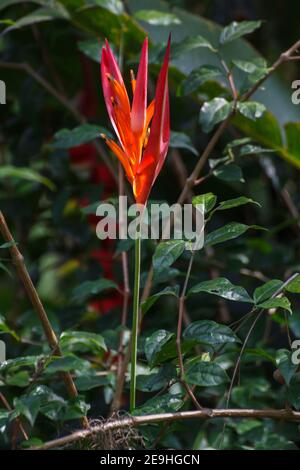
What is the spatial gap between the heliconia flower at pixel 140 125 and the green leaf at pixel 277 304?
16 cm

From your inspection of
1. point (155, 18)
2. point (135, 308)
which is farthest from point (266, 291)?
point (155, 18)

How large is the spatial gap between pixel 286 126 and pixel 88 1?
393mm

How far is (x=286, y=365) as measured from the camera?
894 millimetres

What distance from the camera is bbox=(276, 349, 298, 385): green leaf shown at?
88cm

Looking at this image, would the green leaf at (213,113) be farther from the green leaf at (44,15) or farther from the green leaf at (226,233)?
the green leaf at (44,15)

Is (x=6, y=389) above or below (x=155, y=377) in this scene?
below

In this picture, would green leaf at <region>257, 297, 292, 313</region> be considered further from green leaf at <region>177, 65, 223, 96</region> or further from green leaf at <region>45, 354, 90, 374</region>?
green leaf at <region>177, 65, 223, 96</region>

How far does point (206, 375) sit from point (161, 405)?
0.20 ft

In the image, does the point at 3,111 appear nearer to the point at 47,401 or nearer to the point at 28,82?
the point at 28,82

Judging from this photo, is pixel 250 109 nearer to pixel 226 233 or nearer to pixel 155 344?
pixel 226 233

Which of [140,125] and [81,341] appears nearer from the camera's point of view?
[140,125]

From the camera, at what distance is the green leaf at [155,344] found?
89cm
